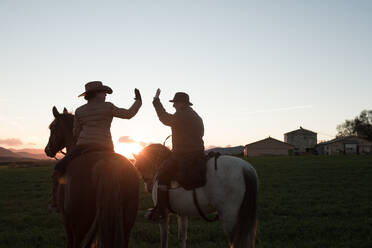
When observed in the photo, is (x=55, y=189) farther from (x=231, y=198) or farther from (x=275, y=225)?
(x=275, y=225)

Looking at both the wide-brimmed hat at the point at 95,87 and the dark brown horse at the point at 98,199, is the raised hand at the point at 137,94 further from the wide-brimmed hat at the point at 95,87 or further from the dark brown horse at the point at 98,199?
the dark brown horse at the point at 98,199

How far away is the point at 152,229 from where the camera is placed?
1012 cm

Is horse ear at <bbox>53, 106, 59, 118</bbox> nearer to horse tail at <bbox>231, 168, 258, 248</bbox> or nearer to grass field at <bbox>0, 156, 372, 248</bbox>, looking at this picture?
horse tail at <bbox>231, 168, 258, 248</bbox>

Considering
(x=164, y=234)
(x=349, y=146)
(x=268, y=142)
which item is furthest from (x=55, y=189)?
(x=349, y=146)

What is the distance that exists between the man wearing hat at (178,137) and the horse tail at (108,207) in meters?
2.26

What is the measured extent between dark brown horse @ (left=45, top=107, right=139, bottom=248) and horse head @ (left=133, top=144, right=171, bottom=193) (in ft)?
8.08

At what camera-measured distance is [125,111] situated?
17.9 ft

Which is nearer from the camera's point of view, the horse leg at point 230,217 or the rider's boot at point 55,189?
the rider's boot at point 55,189

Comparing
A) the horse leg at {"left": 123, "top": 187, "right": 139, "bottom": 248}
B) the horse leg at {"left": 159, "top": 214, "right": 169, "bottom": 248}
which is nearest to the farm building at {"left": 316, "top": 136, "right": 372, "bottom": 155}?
the horse leg at {"left": 159, "top": 214, "right": 169, "bottom": 248}

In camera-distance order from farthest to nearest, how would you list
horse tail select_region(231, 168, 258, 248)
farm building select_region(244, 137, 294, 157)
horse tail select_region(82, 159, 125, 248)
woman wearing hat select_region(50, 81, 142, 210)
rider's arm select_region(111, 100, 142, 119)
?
1. farm building select_region(244, 137, 294, 157)
2. horse tail select_region(231, 168, 258, 248)
3. rider's arm select_region(111, 100, 142, 119)
4. woman wearing hat select_region(50, 81, 142, 210)
5. horse tail select_region(82, 159, 125, 248)

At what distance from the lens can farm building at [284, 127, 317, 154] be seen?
109812 millimetres

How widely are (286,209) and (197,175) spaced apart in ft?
26.8

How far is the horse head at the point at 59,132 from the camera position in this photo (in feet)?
20.5

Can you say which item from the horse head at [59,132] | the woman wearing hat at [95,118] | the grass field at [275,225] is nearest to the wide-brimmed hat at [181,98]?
the woman wearing hat at [95,118]
